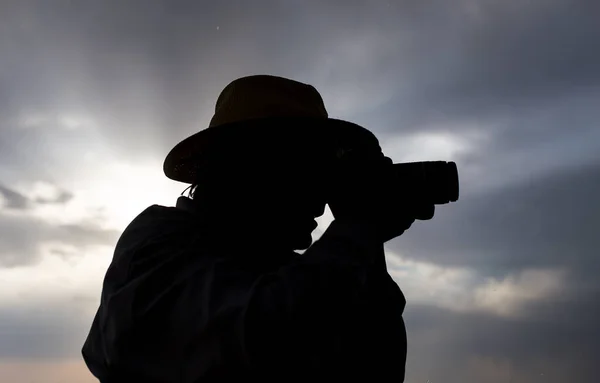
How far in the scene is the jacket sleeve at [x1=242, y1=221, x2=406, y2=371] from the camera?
2.49m

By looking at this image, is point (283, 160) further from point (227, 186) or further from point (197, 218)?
point (197, 218)

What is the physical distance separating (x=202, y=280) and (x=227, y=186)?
3.23 ft

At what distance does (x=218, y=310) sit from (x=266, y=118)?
1.61m

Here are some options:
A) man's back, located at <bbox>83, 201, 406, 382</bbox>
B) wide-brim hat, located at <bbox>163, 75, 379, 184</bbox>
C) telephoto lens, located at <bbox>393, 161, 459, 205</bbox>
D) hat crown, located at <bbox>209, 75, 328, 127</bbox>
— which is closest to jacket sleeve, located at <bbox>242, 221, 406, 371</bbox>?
man's back, located at <bbox>83, 201, 406, 382</bbox>

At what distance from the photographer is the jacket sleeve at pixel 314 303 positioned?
2490 millimetres

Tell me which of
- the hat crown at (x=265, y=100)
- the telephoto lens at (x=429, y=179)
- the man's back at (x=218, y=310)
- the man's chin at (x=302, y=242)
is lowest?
the man's back at (x=218, y=310)

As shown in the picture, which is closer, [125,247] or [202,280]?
[202,280]

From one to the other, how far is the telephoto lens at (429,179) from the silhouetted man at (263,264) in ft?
0.26

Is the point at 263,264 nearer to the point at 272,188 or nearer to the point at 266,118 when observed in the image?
the point at 272,188

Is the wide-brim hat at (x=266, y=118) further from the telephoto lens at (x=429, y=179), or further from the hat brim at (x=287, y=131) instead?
the telephoto lens at (x=429, y=179)

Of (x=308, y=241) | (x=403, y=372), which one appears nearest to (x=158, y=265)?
(x=308, y=241)

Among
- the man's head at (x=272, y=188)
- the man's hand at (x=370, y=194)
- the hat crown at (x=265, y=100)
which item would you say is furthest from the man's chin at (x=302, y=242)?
the hat crown at (x=265, y=100)

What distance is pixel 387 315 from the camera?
3588mm

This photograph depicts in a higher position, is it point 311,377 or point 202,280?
point 202,280
